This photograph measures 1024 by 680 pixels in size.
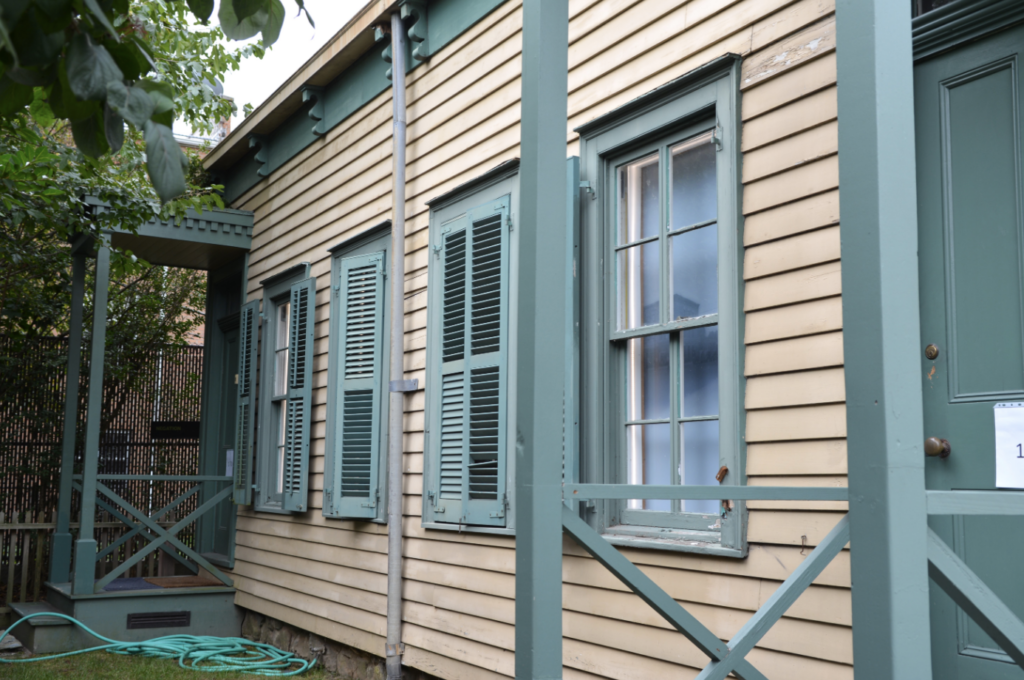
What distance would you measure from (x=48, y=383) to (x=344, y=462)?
5792 millimetres

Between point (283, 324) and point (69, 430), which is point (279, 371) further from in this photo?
point (69, 430)

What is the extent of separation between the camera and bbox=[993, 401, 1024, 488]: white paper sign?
2.83 m

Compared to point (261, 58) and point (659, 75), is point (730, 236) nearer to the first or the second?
point (659, 75)

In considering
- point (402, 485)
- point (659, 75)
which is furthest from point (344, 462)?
point (659, 75)

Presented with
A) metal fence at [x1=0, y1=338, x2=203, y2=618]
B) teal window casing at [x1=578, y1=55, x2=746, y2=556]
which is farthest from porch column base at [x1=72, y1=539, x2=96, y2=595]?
teal window casing at [x1=578, y1=55, x2=746, y2=556]

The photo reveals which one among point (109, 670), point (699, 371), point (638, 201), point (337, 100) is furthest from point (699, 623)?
point (337, 100)

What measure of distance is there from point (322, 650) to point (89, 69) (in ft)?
21.5

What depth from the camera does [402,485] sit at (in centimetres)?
607

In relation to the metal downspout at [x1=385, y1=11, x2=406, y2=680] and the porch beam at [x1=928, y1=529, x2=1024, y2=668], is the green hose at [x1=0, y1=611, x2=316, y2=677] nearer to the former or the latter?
the metal downspout at [x1=385, y1=11, x2=406, y2=680]

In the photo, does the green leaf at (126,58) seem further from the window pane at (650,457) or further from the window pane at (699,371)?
the window pane at (650,457)

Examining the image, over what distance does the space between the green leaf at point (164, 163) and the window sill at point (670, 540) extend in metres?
2.75

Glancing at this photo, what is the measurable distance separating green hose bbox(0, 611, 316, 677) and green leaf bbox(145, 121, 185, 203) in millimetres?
6126

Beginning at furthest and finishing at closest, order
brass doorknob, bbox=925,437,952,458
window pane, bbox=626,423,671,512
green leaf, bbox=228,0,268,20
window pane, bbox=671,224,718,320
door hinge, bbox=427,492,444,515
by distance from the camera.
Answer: door hinge, bbox=427,492,444,515 → window pane, bbox=626,423,671,512 → window pane, bbox=671,224,718,320 → brass doorknob, bbox=925,437,952,458 → green leaf, bbox=228,0,268,20

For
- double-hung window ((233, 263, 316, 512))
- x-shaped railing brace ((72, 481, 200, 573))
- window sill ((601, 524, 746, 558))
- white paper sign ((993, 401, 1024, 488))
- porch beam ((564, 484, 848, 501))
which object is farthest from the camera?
x-shaped railing brace ((72, 481, 200, 573))
